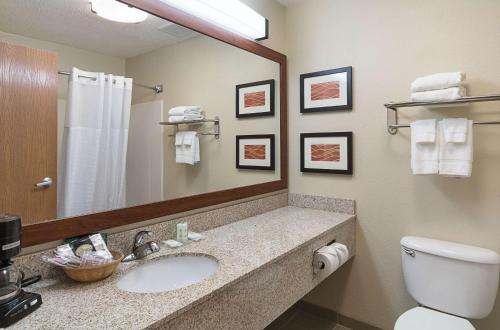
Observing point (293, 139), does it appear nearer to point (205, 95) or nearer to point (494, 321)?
point (205, 95)

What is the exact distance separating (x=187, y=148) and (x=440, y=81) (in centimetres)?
135

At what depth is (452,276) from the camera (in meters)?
1.48

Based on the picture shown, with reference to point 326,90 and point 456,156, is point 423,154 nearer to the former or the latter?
point 456,156

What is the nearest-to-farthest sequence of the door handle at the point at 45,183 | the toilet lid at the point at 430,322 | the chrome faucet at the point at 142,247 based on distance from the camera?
the door handle at the point at 45,183 → the chrome faucet at the point at 142,247 → the toilet lid at the point at 430,322

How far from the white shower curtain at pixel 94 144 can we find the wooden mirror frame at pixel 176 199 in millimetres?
50

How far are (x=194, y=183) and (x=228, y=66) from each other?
31.1 inches

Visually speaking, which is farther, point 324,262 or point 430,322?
point 324,262

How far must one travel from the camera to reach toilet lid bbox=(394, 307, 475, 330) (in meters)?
1.32

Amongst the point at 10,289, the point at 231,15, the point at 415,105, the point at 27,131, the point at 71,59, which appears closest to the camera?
the point at 10,289

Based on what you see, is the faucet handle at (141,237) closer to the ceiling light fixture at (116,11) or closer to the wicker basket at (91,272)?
the wicker basket at (91,272)

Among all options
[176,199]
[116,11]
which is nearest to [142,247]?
[176,199]

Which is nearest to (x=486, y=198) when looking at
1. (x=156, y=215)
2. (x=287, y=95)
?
(x=287, y=95)

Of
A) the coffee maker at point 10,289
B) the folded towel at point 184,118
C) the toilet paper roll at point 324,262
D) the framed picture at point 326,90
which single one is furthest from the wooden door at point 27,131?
the framed picture at point 326,90

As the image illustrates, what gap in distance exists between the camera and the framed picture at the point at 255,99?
1.99m
